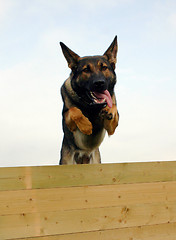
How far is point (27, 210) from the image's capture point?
322 centimetres

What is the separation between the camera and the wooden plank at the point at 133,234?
A: 337cm

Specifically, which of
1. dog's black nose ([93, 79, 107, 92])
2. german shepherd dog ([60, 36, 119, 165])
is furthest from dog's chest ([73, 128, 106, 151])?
dog's black nose ([93, 79, 107, 92])

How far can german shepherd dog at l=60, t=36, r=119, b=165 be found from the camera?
13.1 feet

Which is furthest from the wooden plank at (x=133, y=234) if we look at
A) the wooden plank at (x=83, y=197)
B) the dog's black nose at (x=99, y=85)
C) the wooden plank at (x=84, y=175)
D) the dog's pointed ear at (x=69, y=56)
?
the dog's pointed ear at (x=69, y=56)

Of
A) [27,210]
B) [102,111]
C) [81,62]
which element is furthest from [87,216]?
[81,62]

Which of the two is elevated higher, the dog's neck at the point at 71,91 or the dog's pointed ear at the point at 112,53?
the dog's pointed ear at the point at 112,53

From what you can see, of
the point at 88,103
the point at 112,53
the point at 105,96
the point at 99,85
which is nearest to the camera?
the point at 99,85

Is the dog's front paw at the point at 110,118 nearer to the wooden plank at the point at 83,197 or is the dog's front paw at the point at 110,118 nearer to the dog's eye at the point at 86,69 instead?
the dog's eye at the point at 86,69

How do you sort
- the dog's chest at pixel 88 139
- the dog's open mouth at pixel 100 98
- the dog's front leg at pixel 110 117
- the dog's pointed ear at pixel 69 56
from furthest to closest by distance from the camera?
the dog's chest at pixel 88 139, the dog's pointed ear at pixel 69 56, the dog's front leg at pixel 110 117, the dog's open mouth at pixel 100 98

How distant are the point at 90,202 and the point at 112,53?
82.8 inches

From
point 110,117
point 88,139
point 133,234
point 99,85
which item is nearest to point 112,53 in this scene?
Result: point 99,85

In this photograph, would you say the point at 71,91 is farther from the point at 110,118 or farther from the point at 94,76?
the point at 110,118

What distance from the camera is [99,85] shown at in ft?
12.7

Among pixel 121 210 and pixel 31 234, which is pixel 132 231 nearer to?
pixel 121 210
